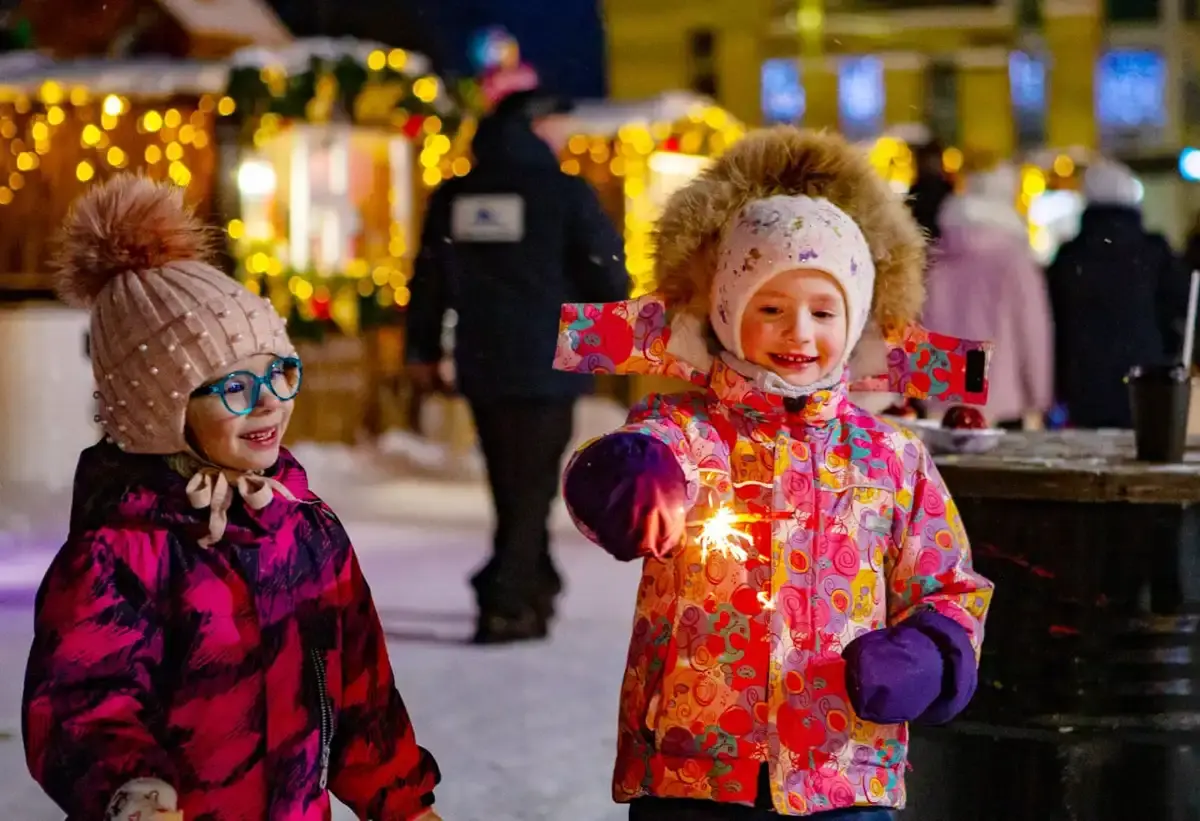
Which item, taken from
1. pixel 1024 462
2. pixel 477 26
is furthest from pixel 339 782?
pixel 477 26

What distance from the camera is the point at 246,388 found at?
2.38m

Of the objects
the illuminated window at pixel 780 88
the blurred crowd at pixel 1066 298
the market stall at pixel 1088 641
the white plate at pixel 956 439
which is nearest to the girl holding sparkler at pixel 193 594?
the market stall at pixel 1088 641

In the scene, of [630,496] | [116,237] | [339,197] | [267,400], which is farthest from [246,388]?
[339,197]

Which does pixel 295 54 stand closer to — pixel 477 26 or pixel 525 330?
pixel 477 26

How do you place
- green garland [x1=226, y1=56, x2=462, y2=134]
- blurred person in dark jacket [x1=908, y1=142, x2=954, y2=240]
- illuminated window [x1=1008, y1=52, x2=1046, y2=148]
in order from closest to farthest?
blurred person in dark jacket [x1=908, y1=142, x2=954, y2=240] → green garland [x1=226, y1=56, x2=462, y2=134] → illuminated window [x1=1008, y1=52, x2=1046, y2=148]

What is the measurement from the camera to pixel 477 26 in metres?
18.2

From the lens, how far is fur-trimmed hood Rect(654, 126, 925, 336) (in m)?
2.62

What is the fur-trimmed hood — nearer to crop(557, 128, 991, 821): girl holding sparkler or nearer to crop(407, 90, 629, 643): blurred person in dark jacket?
crop(557, 128, 991, 821): girl holding sparkler

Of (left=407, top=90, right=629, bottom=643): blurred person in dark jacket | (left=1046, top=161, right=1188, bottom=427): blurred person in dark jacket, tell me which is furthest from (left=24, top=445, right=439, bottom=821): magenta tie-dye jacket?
(left=1046, top=161, right=1188, bottom=427): blurred person in dark jacket

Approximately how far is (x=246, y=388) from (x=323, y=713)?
1.53 feet

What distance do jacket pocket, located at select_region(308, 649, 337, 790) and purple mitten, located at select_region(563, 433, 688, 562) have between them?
42 centimetres

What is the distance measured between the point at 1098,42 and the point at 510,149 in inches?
784

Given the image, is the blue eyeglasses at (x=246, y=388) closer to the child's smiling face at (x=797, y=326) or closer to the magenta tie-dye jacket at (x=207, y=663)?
the magenta tie-dye jacket at (x=207, y=663)

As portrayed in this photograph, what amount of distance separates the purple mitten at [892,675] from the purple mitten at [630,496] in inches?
12.0
